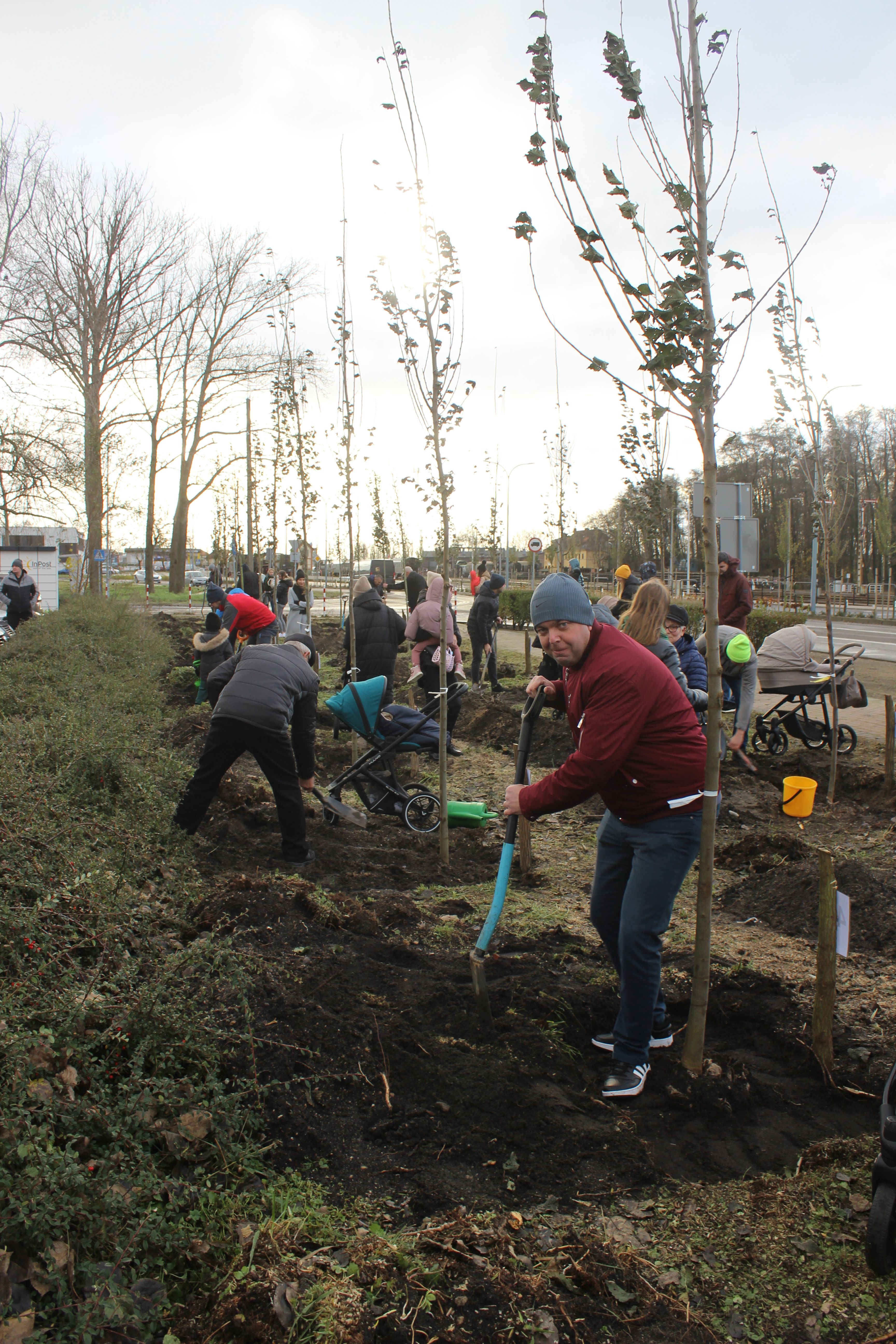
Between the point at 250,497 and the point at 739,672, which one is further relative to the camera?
the point at 250,497

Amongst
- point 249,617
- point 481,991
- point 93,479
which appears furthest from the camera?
point 93,479

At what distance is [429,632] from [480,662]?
14.4 feet

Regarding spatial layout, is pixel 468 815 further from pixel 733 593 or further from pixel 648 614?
pixel 733 593

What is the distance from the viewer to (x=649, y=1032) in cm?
318

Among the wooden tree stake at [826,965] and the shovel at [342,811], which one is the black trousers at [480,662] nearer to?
the shovel at [342,811]

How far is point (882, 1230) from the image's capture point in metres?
2.26

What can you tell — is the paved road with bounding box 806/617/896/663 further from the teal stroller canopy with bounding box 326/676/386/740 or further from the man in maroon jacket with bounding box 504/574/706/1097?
the man in maroon jacket with bounding box 504/574/706/1097

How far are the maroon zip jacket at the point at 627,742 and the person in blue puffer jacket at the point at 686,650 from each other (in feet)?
10.2

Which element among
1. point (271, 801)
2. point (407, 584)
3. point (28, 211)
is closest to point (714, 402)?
point (271, 801)

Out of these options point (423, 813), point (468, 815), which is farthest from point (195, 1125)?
point (423, 813)

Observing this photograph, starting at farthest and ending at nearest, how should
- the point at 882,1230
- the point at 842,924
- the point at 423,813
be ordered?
the point at 423,813, the point at 842,924, the point at 882,1230

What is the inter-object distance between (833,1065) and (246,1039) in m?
2.20

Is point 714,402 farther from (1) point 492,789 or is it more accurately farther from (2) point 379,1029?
(1) point 492,789

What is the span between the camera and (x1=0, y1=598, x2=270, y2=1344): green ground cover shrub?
204cm
